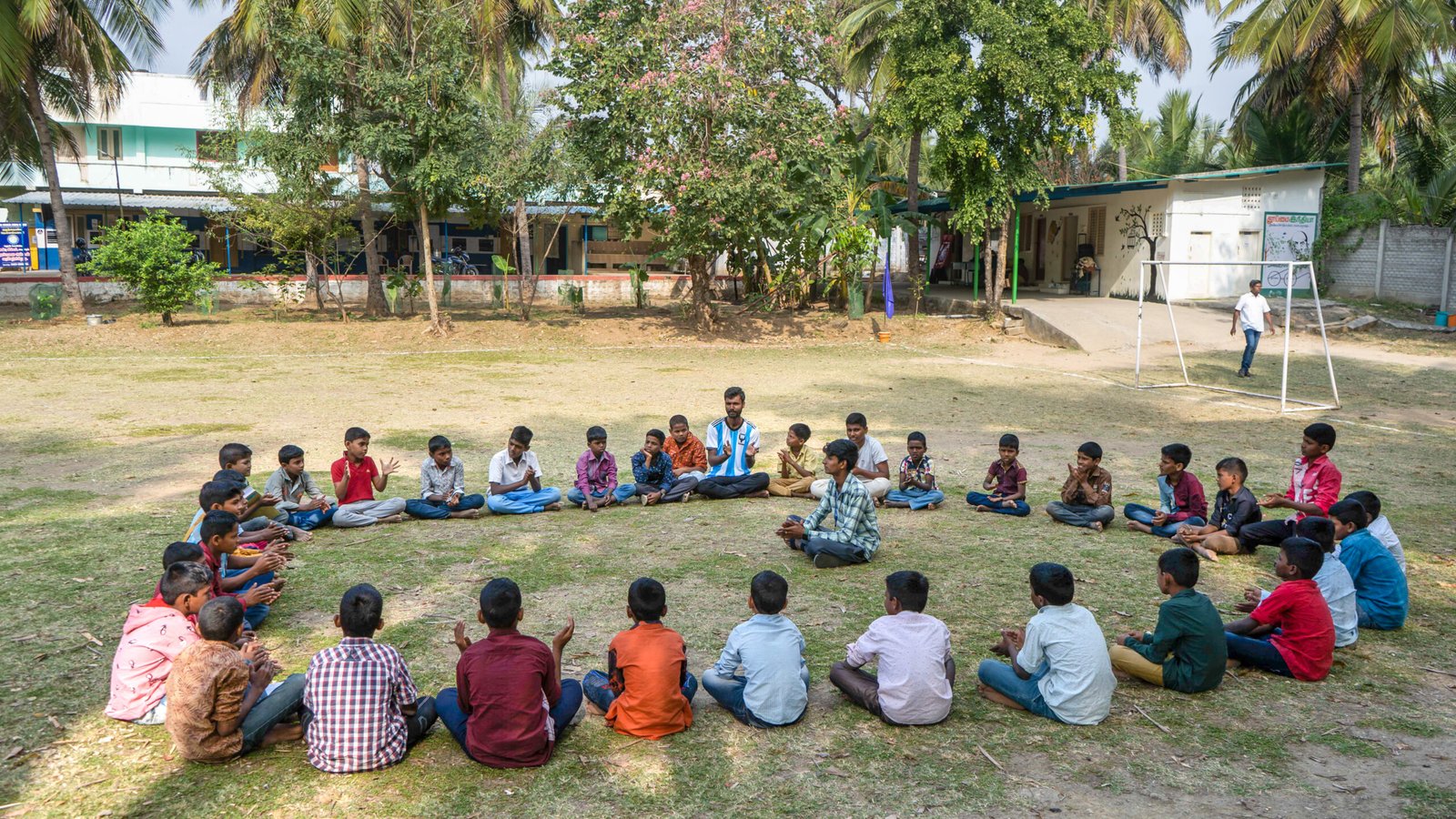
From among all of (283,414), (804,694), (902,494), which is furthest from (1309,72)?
(804,694)

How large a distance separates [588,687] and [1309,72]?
29.4m

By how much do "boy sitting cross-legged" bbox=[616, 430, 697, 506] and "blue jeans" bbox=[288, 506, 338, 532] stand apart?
251 centimetres

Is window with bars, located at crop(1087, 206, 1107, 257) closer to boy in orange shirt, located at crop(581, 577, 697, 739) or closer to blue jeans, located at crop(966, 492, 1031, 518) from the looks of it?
blue jeans, located at crop(966, 492, 1031, 518)

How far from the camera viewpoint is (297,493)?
28.0 feet

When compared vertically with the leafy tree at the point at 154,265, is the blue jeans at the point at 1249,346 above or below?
below

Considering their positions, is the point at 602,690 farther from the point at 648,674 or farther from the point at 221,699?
the point at 221,699

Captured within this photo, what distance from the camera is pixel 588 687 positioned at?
5.20m

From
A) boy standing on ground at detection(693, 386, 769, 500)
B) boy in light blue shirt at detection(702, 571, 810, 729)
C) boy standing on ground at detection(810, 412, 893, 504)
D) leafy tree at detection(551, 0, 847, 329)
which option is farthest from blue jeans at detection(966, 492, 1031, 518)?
leafy tree at detection(551, 0, 847, 329)

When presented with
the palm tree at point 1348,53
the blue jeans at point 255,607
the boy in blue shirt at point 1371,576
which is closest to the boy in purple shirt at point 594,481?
the blue jeans at point 255,607

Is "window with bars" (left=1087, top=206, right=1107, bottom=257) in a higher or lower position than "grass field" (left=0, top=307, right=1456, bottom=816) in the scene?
higher

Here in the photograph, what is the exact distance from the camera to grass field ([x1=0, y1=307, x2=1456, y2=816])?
4.43 meters

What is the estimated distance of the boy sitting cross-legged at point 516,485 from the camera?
9188 mm

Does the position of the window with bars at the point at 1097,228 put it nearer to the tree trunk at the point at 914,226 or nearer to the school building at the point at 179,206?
the tree trunk at the point at 914,226

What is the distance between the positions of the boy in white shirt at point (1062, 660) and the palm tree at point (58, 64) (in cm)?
2621
